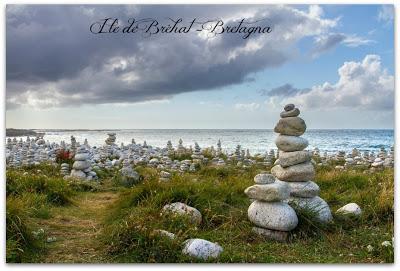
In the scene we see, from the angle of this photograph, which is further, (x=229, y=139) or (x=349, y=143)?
(x=349, y=143)

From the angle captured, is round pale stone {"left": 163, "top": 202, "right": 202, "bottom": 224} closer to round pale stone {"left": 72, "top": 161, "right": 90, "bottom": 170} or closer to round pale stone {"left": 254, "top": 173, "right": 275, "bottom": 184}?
round pale stone {"left": 254, "top": 173, "right": 275, "bottom": 184}

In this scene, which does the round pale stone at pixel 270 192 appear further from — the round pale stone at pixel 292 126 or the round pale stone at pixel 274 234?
the round pale stone at pixel 292 126

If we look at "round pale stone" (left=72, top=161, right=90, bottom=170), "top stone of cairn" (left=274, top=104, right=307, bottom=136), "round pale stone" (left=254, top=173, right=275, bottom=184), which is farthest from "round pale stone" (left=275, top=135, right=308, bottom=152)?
"round pale stone" (left=72, top=161, right=90, bottom=170)

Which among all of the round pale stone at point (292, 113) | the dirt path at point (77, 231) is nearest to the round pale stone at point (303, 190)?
the round pale stone at point (292, 113)

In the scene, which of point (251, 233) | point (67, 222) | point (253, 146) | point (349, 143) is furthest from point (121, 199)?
point (349, 143)

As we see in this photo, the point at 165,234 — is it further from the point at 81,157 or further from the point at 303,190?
the point at 81,157

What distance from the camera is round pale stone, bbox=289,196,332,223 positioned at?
29.3 feet

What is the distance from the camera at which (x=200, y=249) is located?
718cm

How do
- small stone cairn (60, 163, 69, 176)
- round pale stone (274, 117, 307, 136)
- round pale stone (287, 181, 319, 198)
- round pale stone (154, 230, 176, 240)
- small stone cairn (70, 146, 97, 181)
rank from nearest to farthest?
round pale stone (154, 230, 176, 240), round pale stone (287, 181, 319, 198), round pale stone (274, 117, 307, 136), small stone cairn (70, 146, 97, 181), small stone cairn (60, 163, 69, 176)

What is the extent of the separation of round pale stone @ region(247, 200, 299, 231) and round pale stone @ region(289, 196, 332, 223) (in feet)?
1.85

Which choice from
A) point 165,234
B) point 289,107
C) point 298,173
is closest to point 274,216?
point 298,173

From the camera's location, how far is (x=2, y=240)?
23.6ft

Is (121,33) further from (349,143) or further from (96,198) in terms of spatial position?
(349,143)

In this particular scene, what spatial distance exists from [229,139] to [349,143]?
389 inches
